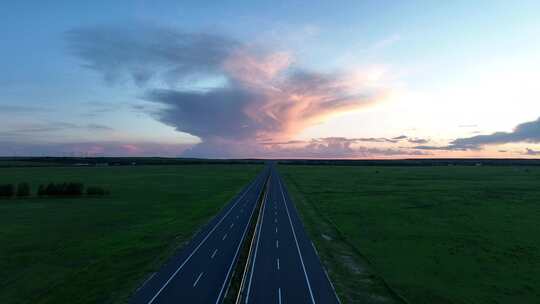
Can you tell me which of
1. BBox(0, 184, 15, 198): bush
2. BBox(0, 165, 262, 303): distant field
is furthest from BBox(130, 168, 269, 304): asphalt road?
BBox(0, 184, 15, 198): bush

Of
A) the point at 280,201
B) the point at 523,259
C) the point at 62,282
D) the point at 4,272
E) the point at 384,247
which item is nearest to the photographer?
the point at 62,282

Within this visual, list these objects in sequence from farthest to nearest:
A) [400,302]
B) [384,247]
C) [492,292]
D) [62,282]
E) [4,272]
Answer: [384,247], [4,272], [62,282], [492,292], [400,302]

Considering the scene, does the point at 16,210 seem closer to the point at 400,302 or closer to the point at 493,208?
A: the point at 400,302

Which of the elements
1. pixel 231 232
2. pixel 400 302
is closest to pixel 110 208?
pixel 231 232

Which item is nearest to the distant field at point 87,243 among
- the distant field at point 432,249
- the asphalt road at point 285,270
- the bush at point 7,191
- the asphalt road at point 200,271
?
the asphalt road at point 200,271

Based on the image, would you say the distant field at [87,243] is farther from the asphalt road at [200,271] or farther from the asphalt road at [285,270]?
the asphalt road at [285,270]

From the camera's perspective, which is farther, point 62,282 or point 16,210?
point 16,210
